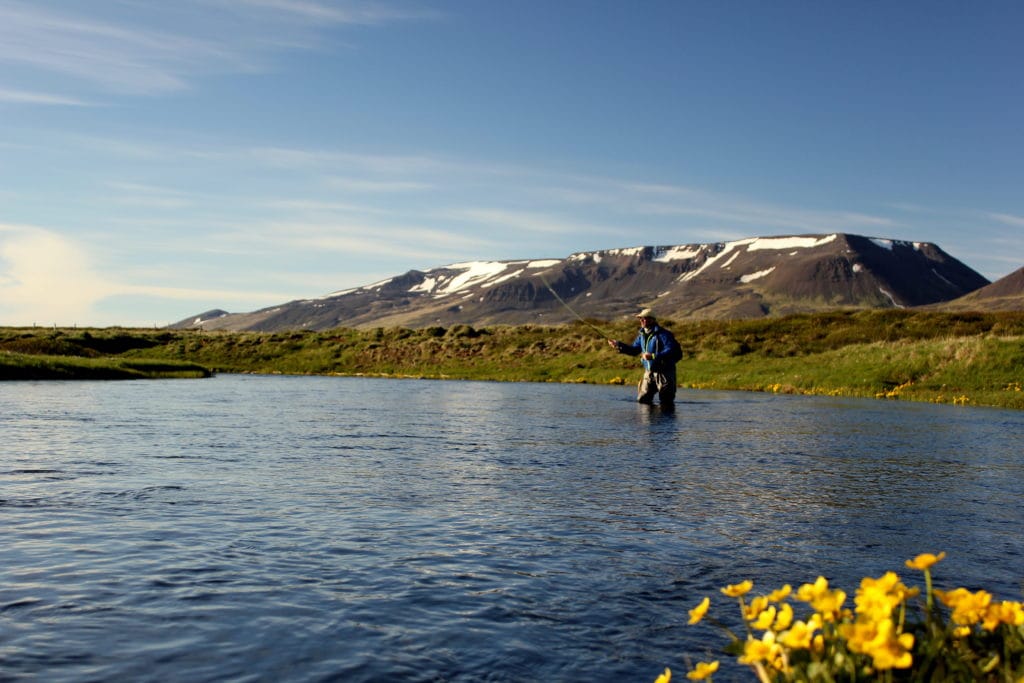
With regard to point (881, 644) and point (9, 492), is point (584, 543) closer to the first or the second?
point (881, 644)

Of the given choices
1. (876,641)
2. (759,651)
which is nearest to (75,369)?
(759,651)

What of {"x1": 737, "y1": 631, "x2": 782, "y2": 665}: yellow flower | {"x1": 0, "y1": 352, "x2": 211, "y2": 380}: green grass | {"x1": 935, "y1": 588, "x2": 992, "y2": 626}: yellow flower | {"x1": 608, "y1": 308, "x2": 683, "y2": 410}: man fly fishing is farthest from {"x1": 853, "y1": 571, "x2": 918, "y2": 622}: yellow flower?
{"x1": 0, "y1": 352, "x2": 211, "y2": 380}: green grass

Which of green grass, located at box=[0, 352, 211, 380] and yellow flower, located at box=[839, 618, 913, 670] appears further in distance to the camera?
green grass, located at box=[0, 352, 211, 380]

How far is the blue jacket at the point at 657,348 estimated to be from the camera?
30.7 m

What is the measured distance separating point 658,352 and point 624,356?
25.9 meters

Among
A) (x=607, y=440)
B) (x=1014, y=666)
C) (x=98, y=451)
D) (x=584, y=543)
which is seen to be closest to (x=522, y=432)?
(x=607, y=440)

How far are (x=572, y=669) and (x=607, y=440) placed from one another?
15.0 metres

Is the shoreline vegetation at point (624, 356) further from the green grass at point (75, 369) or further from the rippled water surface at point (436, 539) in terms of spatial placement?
the rippled water surface at point (436, 539)

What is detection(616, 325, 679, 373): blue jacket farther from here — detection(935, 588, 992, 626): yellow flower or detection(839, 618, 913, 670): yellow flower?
detection(839, 618, 913, 670): yellow flower

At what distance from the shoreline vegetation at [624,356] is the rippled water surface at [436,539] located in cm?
1970

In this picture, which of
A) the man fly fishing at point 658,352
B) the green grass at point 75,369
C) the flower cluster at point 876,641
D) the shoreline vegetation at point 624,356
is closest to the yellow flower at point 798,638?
the flower cluster at point 876,641

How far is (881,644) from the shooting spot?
12.4 feet

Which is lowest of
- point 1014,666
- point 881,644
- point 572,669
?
point 572,669

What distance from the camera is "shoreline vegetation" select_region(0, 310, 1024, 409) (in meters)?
40.3
